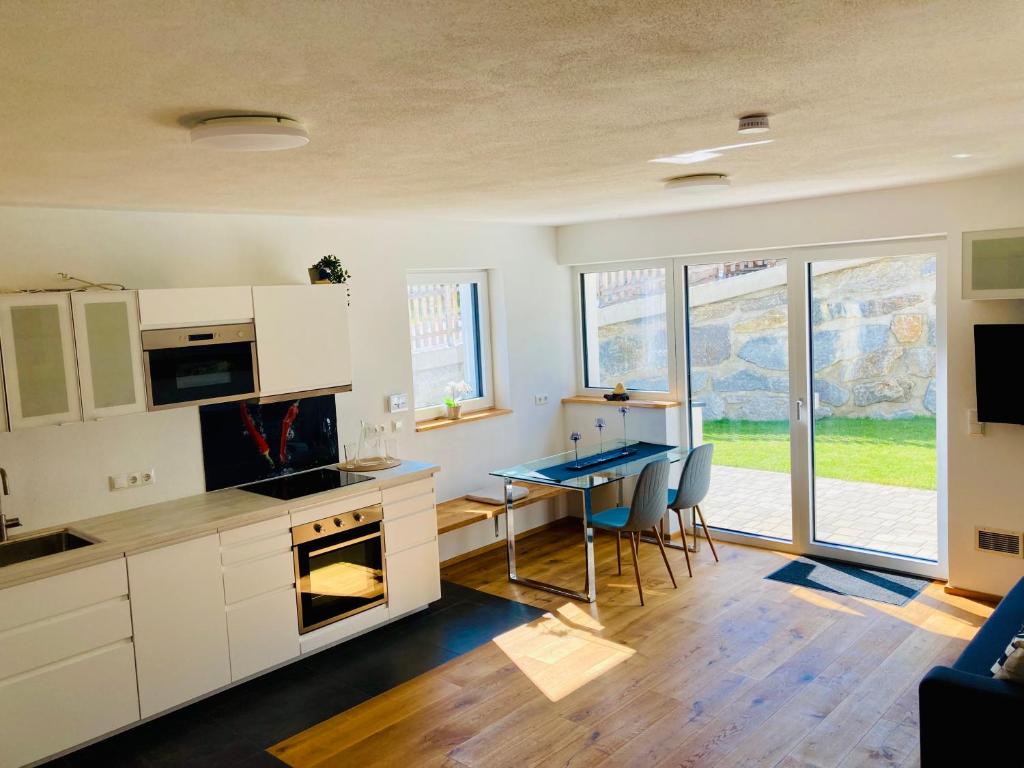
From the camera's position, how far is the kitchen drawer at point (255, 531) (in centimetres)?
415

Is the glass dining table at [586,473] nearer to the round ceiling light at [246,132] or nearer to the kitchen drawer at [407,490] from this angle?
the kitchen drawer at [407,490]

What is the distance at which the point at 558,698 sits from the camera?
4.03m

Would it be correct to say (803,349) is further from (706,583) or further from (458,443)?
(458,443)

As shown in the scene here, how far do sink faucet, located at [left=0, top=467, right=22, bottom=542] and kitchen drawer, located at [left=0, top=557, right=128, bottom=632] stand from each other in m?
0.47

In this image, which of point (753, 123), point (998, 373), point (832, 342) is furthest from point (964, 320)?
point (753, 123)

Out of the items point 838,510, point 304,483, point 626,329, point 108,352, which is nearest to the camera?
point 108,352

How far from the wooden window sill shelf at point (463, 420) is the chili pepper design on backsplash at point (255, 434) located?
1.22m

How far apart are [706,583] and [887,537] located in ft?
4.26

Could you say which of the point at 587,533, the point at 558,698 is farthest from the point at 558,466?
the point at 558,698

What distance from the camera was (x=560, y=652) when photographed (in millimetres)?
4543

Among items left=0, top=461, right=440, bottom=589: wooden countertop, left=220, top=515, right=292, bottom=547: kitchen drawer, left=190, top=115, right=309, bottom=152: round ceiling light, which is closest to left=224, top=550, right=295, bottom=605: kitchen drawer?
left=220, top=515, right=292, bottom=547: kitchen drawer

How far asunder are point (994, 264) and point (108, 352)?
15.5 feet

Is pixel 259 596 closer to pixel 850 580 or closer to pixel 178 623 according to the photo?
pixel 178 623

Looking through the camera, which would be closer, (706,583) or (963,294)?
(963,294)
